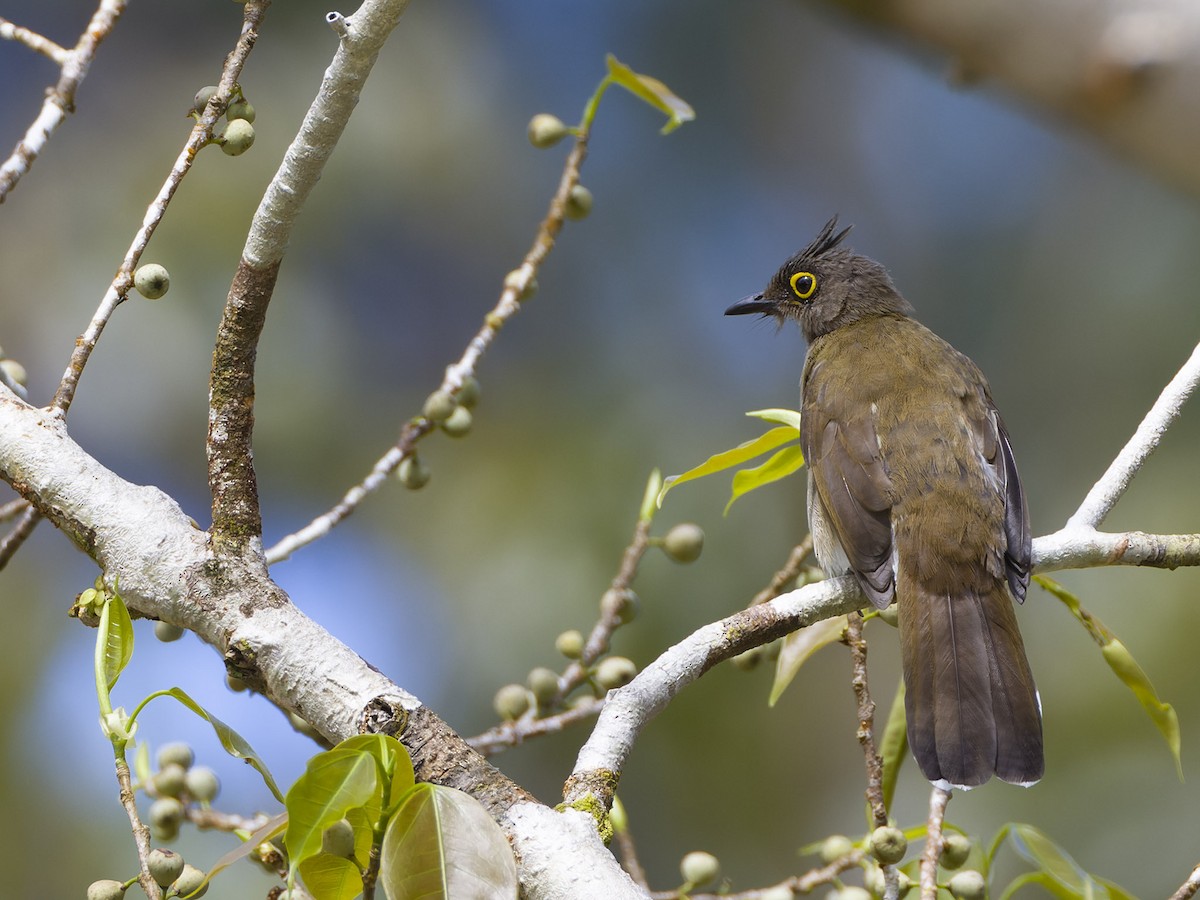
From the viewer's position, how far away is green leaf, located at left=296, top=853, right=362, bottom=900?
157 cm

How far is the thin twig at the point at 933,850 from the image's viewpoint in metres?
1.88

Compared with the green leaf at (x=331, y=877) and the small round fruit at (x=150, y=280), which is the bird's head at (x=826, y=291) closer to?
the small round fruit at (x=150, y=280)

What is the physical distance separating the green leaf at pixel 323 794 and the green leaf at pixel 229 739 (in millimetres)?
234

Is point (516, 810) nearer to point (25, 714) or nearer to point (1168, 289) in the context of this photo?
point (25, 714)

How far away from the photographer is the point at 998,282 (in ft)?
28.9

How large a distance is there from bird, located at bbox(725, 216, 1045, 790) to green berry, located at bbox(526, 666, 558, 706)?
71 cm

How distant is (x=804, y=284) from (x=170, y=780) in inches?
116

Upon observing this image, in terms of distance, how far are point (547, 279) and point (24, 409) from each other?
6367 mm

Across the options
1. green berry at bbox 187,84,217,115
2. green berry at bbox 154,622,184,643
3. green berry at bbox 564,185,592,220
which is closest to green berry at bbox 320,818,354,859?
green berry at bbox 154,622,184,643

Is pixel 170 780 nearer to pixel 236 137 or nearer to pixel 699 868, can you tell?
pixel 699 868

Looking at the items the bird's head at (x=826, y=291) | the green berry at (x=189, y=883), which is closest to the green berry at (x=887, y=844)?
the green berry at (x=189, y=883)

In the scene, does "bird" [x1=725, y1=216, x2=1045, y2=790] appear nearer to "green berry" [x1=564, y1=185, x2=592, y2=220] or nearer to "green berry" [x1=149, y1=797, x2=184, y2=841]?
"green berry" [x1=564, y1=185, x2=592, y2=220]

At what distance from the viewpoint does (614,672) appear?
2473 millimetres

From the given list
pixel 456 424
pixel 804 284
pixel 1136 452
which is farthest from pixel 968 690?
pixel 804 284
